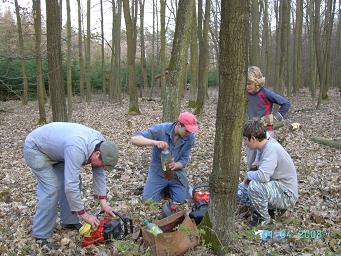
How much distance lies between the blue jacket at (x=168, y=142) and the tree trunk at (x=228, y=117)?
1813 millimetres

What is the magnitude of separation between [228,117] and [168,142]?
212 cm

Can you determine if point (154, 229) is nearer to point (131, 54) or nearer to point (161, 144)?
point (161, 144)

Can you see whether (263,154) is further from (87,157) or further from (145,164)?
(145,164)

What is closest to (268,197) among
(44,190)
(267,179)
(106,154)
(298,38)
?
(267,179)

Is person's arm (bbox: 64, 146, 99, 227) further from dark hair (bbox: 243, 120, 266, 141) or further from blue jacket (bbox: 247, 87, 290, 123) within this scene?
blue jacket (bbox: 247, 87, 290, 123)

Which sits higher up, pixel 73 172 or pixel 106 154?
pixel 106 154

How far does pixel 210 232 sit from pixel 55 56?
655 centimetres

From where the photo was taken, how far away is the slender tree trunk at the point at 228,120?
352cm

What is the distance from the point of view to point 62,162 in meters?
4.71

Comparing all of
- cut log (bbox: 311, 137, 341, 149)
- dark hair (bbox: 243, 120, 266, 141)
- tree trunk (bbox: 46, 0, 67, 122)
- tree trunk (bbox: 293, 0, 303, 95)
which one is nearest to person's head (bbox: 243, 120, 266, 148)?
dark hair (bbox: 243, 120, 266, 141)

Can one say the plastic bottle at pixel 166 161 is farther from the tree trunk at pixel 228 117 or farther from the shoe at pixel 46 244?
the shoe at pixel 46 244

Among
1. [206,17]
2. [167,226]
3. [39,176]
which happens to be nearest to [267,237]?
[167,226]

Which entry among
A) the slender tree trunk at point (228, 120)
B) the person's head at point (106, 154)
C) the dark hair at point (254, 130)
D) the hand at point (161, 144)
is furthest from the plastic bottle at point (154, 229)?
the dark hair at point (254, 130)

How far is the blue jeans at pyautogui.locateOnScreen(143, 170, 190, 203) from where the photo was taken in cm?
592
